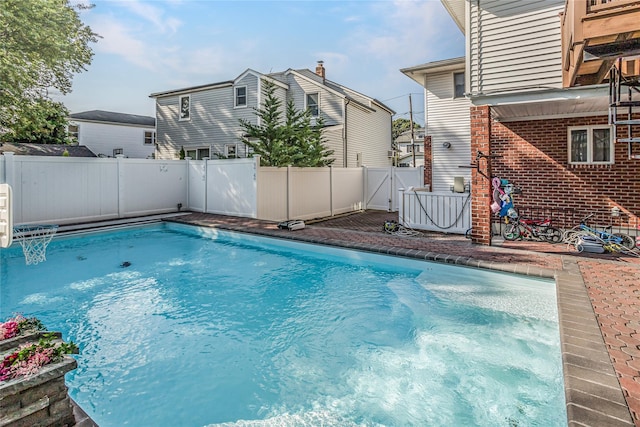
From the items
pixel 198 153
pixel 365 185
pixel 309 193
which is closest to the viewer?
pixel 309 193

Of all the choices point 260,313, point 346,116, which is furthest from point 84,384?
point 346,116

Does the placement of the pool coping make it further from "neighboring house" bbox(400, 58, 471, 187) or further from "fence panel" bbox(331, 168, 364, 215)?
"fence panel" bbox(331, 168, 364, 215)

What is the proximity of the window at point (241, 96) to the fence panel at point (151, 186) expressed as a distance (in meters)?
6.15

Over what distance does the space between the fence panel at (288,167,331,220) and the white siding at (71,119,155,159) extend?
63.3ft

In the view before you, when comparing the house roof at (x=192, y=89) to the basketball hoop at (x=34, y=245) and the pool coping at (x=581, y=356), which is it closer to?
the basketball hoop at (x=34, y=245)

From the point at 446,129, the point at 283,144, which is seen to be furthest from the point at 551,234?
the point at 283,144

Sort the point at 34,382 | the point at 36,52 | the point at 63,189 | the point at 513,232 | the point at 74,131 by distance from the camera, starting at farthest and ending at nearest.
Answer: the point at 74,131 → the point at 36,52 → the point at 63,189 → the point at 513,232 → the point at 34,382

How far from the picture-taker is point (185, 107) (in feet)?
64.5

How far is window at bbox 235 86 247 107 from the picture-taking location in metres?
17.7

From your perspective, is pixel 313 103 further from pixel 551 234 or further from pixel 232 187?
pixel 551 234

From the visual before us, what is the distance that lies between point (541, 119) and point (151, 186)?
11.5 meters

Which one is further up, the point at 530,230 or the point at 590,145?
the point at 590,145

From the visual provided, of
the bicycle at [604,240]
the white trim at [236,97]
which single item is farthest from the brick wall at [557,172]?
the white trim at [236,97]

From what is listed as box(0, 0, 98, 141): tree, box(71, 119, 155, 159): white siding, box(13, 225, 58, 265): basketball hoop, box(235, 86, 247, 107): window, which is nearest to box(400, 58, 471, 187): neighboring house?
box(235, 86, 247, 107): window
